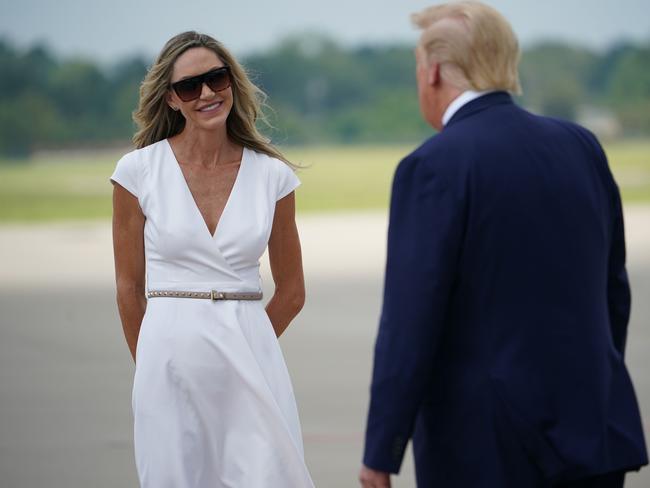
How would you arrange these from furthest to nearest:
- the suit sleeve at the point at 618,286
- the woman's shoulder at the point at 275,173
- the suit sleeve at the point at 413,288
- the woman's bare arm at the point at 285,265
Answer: the woman's bare arm at the point at 285,265 → the woman's shoulder at the point at 275,173 → the suit sleeve at the point at 618,286 → the suit sleeve at the point at 413,288

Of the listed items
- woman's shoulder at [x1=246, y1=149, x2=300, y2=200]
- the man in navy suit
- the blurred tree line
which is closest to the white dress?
woman's shoulder at [x1=246, y1=149, x2=300, y2=200]

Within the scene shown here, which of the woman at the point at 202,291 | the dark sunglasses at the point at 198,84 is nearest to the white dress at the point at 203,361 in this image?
the woman at the point at 202,291

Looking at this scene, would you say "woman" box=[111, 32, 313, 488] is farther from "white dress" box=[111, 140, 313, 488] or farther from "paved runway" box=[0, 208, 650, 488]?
"paved runway" box=[0, 208, 650, 488]

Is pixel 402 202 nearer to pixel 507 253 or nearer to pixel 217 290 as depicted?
pixel 507 253

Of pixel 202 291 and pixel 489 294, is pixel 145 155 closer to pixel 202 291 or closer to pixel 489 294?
pixel 202 291

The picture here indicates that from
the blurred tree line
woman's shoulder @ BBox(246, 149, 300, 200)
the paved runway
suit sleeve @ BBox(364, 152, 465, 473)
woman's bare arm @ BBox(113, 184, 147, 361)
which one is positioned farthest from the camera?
the blurred tree line

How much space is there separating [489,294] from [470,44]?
1.80 feet

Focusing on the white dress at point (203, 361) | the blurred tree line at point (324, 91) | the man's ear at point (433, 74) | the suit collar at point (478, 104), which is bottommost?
the white dress at point (203, 361)

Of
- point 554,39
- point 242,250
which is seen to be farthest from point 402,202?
point 554,39

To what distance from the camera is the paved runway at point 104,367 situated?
6.84 metres

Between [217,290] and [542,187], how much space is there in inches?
53.6

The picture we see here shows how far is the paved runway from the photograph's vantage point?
684 centimetres

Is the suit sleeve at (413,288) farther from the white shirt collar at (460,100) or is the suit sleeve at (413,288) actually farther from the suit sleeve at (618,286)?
the suit sleeve at (618,286)

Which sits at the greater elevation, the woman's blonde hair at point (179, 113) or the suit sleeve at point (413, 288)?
the woman's blonde hair at point (179, 113)
